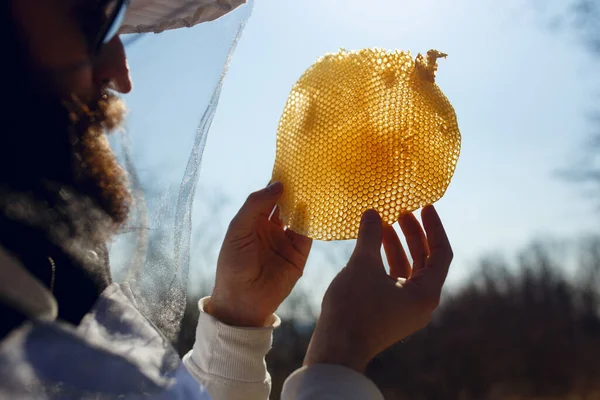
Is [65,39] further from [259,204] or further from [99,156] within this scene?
[259,204]

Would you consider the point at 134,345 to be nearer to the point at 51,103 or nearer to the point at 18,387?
the point at 18,387

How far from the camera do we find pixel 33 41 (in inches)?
23.6

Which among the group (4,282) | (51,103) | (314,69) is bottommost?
(4,282)

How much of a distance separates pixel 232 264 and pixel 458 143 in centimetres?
51

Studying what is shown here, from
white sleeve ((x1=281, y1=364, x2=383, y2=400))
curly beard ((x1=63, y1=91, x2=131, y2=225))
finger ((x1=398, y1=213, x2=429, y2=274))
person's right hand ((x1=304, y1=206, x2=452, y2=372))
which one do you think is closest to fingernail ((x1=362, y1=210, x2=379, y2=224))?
person's right hand ((x1=304, y1=206, x2=452, y2=372))

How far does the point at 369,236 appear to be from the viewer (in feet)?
2.62

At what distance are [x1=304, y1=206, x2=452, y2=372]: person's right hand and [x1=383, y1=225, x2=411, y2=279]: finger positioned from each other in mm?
110

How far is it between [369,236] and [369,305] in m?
0.11

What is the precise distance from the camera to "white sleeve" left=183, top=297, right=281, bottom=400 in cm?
107

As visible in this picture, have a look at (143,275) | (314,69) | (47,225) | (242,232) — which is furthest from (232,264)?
(47,225)

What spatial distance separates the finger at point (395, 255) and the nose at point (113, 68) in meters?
0.51

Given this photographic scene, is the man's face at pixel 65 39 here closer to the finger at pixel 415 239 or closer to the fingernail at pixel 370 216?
the fingernail at pixel 370 216

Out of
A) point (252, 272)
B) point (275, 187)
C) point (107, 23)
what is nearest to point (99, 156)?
point (107, 23)

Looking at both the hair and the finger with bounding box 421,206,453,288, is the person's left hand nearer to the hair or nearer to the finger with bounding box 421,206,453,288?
the finger with bounding box 421,206,453,288
